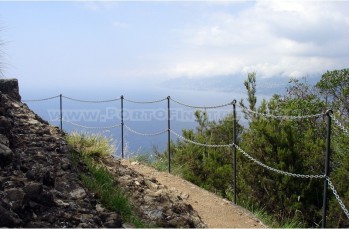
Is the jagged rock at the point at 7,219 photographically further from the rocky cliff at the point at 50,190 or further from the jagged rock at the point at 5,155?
the jagged rock at the point at 5,155

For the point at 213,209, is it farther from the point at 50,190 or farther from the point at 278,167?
the point at 50,190

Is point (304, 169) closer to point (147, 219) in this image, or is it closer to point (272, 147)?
point (272, 147)

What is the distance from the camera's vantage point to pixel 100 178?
17.0ft

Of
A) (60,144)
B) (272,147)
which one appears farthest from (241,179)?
(60,144)

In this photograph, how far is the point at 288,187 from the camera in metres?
8.48

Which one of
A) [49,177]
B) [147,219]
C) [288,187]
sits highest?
[49,177]

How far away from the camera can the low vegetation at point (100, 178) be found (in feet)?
14.4

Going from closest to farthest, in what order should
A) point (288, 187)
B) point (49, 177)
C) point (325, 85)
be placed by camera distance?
1. point (49, 177)
2. point (288, 187)
3. point (325, 85)

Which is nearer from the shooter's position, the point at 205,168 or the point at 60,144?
the point at 60,144

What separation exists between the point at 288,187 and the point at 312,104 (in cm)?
355

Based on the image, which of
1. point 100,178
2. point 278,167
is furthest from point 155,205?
point 278,167

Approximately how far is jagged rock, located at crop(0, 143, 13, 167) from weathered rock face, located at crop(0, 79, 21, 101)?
9.85 feet

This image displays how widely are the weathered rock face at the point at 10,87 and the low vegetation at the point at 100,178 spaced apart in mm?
1123

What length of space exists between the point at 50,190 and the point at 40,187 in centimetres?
30
